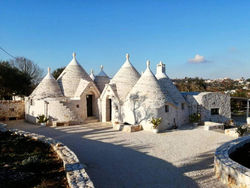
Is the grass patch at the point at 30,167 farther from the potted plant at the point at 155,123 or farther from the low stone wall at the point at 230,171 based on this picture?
the potted plant at the point at 155,123

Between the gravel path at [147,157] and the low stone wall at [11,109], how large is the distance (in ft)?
32.2

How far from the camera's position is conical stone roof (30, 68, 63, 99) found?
56.1 feet

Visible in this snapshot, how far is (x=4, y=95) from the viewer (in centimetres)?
2708

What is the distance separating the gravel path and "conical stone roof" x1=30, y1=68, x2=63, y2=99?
21.0 feet

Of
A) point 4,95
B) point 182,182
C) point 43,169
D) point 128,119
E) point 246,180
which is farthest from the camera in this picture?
point 4,95

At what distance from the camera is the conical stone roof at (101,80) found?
64.9 ft

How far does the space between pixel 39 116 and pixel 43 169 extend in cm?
1122

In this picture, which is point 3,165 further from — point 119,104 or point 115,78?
point 115,78

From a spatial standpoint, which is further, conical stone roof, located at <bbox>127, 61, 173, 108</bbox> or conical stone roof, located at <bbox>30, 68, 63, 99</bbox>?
conical stone roof, located at <bbox>30, 68, 63, 99</bbox>

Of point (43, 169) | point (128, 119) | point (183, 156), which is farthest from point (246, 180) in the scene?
point (128, 119)

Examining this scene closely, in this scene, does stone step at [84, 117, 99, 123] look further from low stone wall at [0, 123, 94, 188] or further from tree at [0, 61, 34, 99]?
tree at [0, 61, 34, 99]

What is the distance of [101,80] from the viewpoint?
20.2 m

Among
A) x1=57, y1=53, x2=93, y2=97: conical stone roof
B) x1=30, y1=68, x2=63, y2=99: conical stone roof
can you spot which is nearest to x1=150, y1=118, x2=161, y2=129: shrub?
x1=57, y1=53, x2=93, y2=97: conical stone roof

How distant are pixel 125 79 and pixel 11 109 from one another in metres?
12.0
